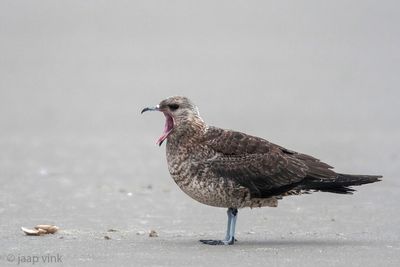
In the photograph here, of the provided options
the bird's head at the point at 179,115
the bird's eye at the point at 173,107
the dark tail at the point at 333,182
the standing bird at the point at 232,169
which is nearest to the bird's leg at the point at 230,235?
the standing bird at the point at 232,169

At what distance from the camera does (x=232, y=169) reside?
8.88 metres

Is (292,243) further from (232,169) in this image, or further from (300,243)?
(232,169)

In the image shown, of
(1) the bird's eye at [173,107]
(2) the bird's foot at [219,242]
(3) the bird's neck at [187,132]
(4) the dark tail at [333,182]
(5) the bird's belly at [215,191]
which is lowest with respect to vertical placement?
(2) the bird's foot at [219,242]

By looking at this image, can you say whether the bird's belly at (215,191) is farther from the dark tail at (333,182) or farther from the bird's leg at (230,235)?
the dark tail at (333,182)

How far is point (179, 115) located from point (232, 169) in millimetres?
660

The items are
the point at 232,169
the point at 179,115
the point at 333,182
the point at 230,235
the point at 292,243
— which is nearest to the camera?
the point at 292,243

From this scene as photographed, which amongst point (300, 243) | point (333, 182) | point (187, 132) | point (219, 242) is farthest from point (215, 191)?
point (333, 182)

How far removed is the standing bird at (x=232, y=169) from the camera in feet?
28.8

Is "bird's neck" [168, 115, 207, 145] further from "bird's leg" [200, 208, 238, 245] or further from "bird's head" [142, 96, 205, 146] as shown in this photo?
"bird's leg" [200, 208, 238, 245]

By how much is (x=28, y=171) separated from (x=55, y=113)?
206 inches

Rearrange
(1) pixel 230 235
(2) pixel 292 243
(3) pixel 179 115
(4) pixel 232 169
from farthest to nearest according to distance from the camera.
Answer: (3) pixel 179 115
(4) pixel 232 169
(1) pixel 230 235
(2) pixel 292 243

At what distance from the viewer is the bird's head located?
29.9 ft

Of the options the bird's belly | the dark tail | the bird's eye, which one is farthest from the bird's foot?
the bird's eye

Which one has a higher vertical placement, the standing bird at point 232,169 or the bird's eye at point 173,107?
the bird's eye at point 173,107
